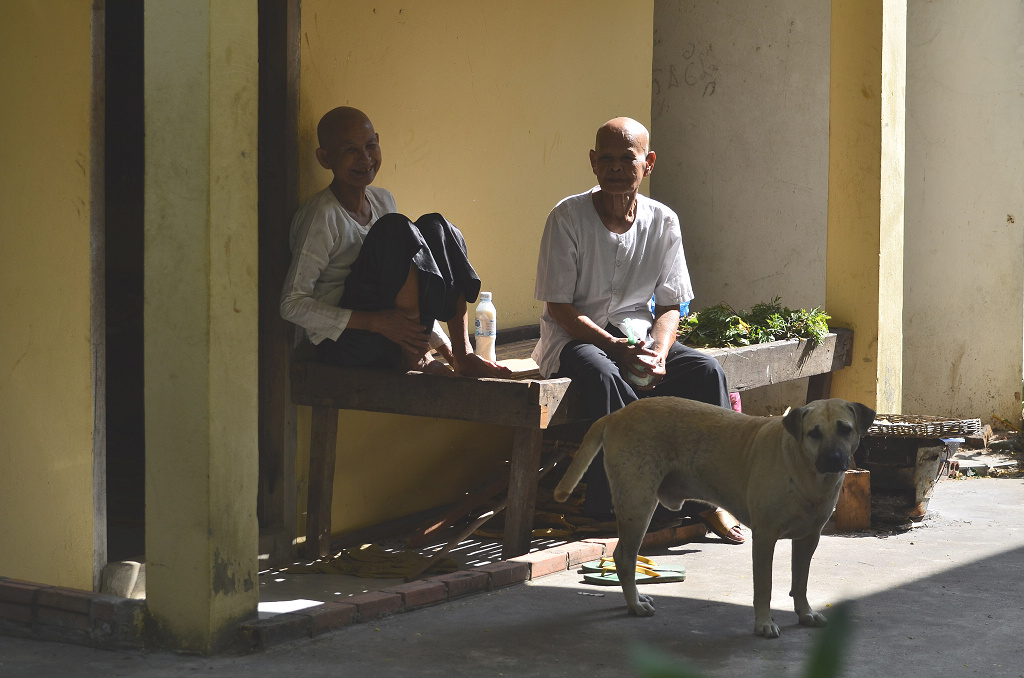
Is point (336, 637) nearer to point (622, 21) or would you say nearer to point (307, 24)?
point (307, 24)

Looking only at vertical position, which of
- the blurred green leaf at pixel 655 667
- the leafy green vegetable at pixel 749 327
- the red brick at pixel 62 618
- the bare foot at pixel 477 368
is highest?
the leafy green vegetable at pixel 749 327

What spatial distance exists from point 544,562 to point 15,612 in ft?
7.66

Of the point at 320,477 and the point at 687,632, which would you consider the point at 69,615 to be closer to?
the point at 320,477

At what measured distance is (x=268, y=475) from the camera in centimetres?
Answer: 606

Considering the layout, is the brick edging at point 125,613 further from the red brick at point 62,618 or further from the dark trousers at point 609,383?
the dark trousers at point 609,383

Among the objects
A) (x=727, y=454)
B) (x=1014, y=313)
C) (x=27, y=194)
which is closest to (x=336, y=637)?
(x=727, y=454)

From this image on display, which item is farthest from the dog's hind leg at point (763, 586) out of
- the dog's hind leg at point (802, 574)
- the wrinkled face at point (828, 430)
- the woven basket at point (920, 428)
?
the woven basket at point (920, 428)

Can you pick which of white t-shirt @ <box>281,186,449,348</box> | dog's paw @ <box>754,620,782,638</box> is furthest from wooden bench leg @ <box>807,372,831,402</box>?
dog's paw @ <box>754,620,782,638</box>

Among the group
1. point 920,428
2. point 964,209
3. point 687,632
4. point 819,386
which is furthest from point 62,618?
point 964,209

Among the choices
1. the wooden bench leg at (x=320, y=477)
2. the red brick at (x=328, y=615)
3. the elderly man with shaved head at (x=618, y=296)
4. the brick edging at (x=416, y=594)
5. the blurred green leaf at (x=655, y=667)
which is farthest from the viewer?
the wooden bench leg at (x=320, y=477)

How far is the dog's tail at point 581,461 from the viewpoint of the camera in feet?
15.9

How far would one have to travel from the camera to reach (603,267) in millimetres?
6270

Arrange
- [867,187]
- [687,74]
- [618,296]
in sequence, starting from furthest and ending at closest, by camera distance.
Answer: [687,74], [867,187], [618,296]

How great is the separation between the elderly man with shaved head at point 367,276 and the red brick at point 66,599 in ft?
5.64
